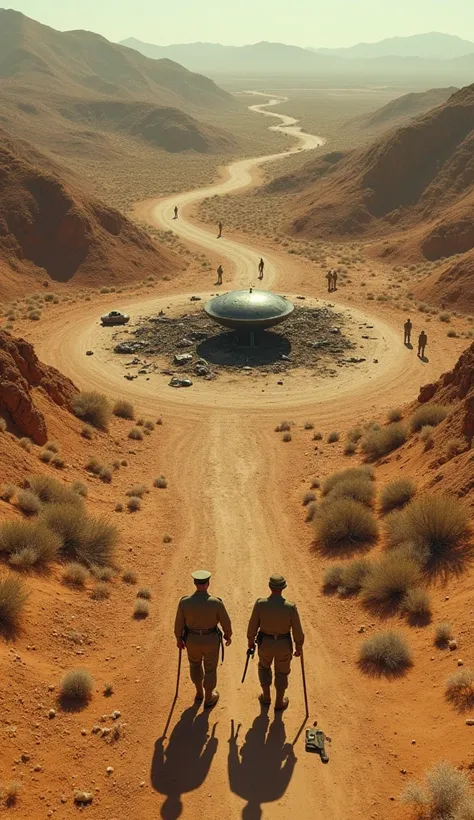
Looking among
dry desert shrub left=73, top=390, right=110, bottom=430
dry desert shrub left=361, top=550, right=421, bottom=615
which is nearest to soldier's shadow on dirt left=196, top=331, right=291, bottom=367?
dry desert shrub left=73, top=390, right=110, bottom=430

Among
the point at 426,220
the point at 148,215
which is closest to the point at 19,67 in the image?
the point at 148,215

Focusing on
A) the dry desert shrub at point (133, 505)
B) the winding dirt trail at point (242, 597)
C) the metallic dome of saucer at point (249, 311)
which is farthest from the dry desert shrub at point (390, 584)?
the metallic dome of saucer at point (249, 311)

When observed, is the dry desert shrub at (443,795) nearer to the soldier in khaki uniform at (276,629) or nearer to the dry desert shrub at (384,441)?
the soldier in khaki uniform at (276,629)

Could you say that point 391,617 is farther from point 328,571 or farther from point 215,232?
point 215,232

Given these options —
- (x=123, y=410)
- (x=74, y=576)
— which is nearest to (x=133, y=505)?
(x=74, y=576)

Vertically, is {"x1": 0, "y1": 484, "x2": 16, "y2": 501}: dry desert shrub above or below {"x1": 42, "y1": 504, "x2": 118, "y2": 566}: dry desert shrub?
above

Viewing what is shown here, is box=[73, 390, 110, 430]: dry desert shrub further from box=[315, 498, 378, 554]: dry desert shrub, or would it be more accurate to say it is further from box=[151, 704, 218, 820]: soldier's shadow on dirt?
box=[151, 704, 218, 820]: soldier's shadow on dirt
